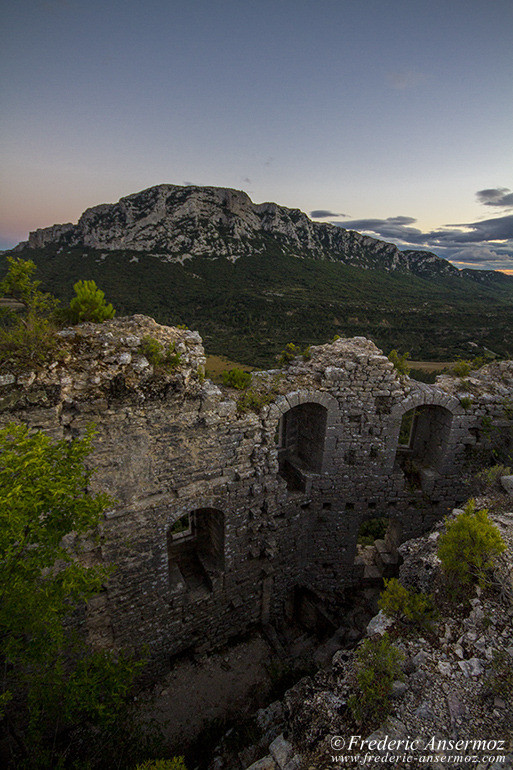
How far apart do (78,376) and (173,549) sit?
5.54 metres

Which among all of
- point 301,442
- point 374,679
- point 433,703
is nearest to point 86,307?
point 301,442

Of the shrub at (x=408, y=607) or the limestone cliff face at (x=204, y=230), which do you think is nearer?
the shrub at (x=408, y=607)

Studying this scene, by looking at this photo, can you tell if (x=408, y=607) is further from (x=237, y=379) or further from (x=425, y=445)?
(x=425, y=445)

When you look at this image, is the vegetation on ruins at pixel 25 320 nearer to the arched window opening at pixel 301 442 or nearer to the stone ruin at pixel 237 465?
the stone ruin at pixel 237 465

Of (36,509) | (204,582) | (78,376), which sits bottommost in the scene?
(204,582)

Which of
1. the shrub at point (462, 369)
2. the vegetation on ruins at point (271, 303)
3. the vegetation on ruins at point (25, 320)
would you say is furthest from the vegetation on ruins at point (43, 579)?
the vegetation on ruins at point (271, 303)

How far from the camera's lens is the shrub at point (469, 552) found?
188 inches

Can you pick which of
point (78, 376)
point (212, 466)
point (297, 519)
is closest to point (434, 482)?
point (297, 519)

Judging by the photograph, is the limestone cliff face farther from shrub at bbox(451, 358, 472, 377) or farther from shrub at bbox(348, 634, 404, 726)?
shrub at bbox(348, 634, 404, 726)

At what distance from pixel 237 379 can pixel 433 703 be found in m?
6.04

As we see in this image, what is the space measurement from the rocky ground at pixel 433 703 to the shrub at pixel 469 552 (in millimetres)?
170

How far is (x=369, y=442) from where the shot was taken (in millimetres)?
8930

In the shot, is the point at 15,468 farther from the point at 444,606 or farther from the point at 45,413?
the point at 444,606

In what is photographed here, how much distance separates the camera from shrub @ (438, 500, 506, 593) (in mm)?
4785
